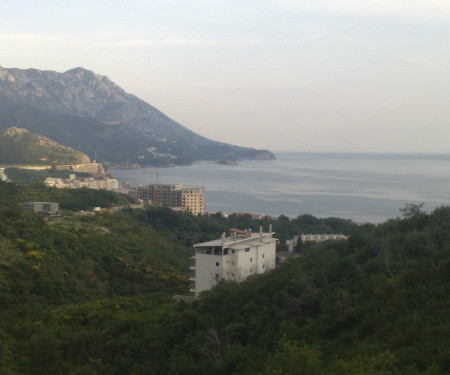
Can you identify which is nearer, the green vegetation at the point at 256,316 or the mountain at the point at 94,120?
the green vegetation at the point at 256,316

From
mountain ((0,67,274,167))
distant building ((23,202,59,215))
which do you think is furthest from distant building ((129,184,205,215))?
mountain ((0,67,274,167))

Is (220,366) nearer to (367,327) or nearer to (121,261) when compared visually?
(367,327)

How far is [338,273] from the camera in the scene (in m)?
10.2

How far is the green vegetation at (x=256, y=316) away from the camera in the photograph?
6.89 meters

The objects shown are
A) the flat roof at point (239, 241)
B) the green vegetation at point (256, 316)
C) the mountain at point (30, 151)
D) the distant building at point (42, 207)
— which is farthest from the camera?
the mountain at point (30, 151)

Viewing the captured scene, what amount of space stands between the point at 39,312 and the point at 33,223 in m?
6.22

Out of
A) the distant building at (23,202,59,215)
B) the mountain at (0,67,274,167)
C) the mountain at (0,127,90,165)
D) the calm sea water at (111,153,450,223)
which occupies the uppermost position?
the mountain at (0,67,274,167)

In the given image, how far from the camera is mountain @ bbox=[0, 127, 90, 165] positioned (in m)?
62.1

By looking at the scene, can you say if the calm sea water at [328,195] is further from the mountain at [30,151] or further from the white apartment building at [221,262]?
the white apartment building at [221,262]

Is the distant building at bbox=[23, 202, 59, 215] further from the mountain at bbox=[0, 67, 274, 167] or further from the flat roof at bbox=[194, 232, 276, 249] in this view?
the mountain at bbox=[0, 67, 274, 167]

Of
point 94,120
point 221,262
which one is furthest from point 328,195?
point 94,120

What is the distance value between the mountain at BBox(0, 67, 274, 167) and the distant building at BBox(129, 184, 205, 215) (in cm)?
6456

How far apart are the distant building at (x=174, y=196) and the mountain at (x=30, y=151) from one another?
1869 cm

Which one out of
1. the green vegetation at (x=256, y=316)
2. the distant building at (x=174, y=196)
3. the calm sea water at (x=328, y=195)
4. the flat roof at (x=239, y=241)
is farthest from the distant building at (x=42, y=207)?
the calm sea water at (x=328, y=195)
